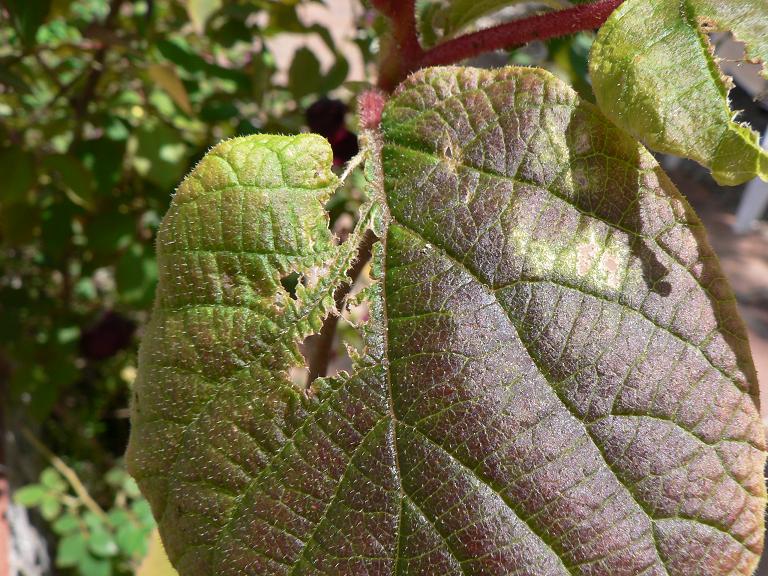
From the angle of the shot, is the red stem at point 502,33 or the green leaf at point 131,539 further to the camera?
the green leaf at point 131,539

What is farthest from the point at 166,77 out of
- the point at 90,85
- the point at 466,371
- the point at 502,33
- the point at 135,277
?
the point at 466,371

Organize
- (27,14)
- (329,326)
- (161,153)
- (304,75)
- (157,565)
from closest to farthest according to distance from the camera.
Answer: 1. (329,326)
2. (157,565)
3. (27,14)
4. (161,153)
5. (304,75)

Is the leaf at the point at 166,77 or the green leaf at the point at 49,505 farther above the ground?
the leaf at the point at 166,77

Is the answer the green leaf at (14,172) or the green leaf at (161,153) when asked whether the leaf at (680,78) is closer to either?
the green leaf at (161,153)

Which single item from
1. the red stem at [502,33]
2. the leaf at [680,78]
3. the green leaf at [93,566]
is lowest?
the green leaf at [93,566]

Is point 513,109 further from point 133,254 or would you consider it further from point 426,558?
point 133,254

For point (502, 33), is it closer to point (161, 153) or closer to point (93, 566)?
point (161, 153)

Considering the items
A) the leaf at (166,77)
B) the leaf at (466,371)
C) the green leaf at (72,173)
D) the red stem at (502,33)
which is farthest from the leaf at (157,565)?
the green leaf at (72,173)

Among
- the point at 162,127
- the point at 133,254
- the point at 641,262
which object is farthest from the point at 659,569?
the point at 133,254
